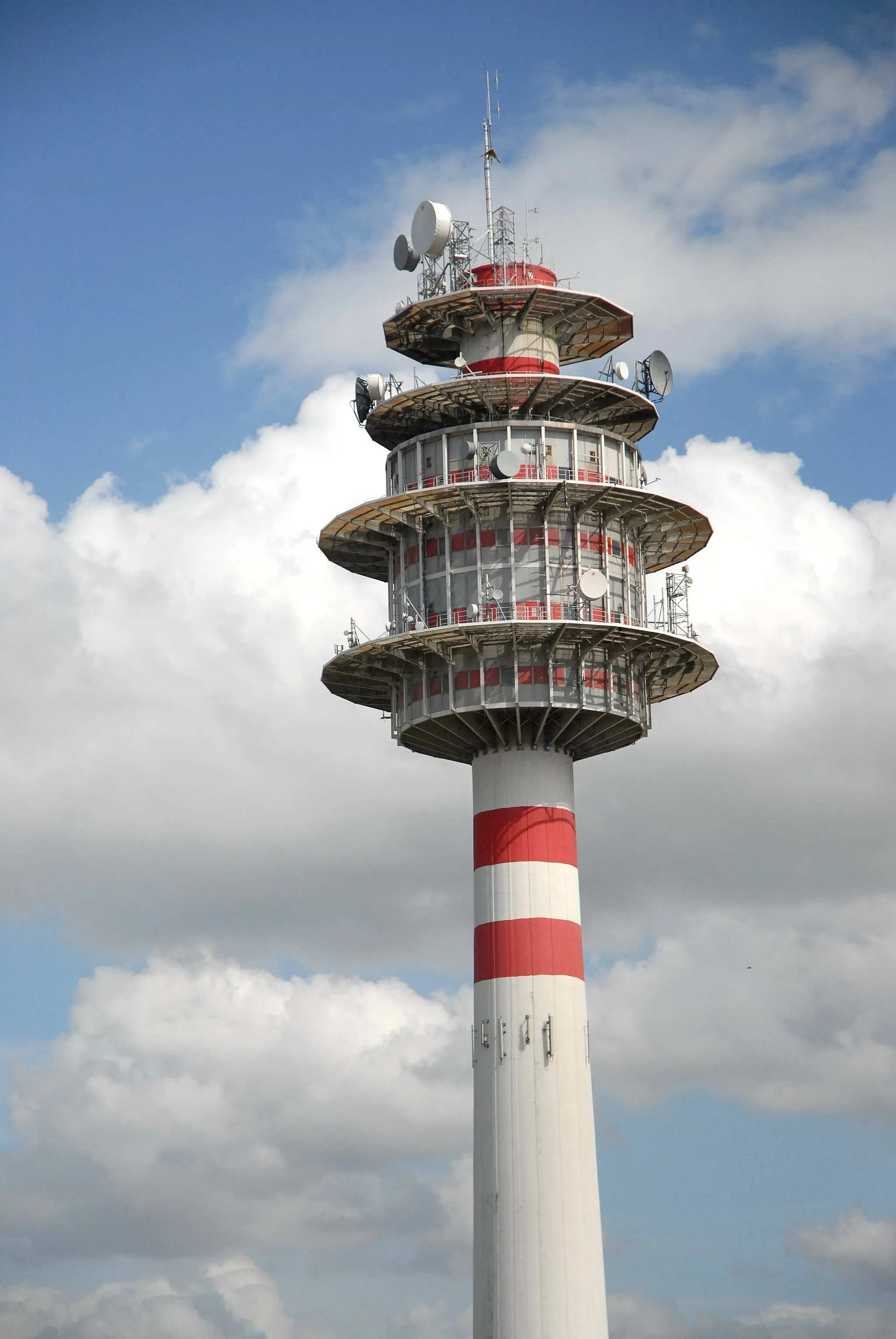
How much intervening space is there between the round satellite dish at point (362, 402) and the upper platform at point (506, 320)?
2488 mm

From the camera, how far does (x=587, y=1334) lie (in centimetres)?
6134

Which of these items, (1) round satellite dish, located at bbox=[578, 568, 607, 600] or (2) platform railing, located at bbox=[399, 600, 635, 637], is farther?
(2) platform railing, located at bbox=[399, 600, 635, 637]

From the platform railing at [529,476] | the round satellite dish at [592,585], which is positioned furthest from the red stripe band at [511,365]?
the round satellite dish at [592,585]

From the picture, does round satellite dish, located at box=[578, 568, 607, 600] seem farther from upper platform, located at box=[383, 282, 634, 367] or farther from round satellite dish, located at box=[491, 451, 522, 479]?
upper platform, located at box=[383, 282, 634, 367]

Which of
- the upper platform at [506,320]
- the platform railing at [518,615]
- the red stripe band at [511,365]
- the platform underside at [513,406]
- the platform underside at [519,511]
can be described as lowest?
the platform railing at [518,615]

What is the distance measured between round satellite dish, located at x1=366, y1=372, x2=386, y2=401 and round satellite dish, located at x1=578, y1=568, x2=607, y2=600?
449 inches

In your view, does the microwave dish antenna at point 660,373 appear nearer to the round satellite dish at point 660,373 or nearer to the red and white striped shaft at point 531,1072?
the round satellite dish at point 660,373

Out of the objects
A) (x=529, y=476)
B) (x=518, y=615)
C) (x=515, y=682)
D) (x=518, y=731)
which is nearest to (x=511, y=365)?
(x=529, y=476)

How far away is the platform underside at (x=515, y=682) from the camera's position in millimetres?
65312

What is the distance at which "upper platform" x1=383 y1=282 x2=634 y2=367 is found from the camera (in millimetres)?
70688

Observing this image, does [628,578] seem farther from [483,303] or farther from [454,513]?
[483,303]

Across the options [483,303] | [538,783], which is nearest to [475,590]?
[538,783]

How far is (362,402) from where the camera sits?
72.4 meters

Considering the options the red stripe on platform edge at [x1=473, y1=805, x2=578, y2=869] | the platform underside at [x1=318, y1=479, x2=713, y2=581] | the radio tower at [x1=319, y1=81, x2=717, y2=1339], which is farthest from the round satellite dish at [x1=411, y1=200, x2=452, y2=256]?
the red stripe on platform edge at [x1=473, y1=805, x2=578, y2=869]
